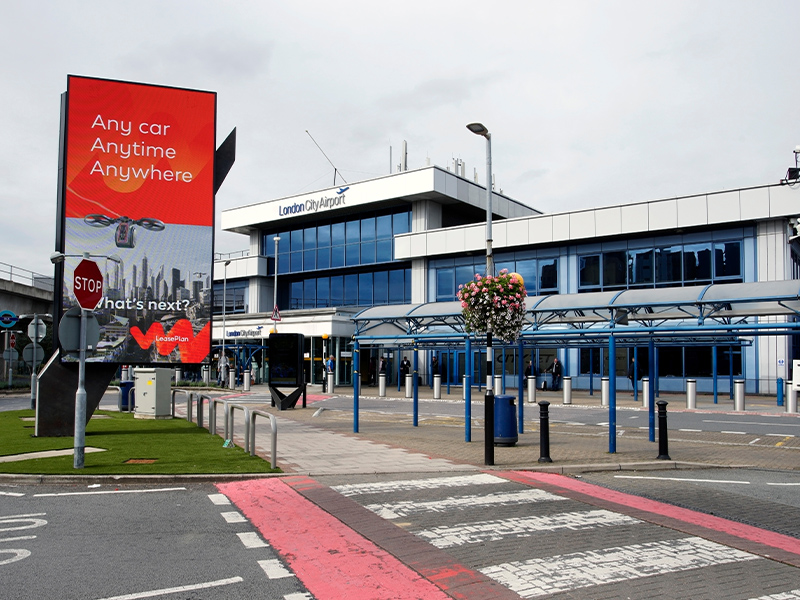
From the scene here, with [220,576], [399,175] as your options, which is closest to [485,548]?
[220,576]

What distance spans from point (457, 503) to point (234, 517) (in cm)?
262

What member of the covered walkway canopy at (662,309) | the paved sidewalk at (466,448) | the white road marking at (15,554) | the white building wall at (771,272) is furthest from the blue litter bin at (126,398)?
the white building wall at (771,272)

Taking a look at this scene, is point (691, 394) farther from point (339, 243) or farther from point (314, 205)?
point (314, 205)

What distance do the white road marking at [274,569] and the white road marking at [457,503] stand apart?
193 cm

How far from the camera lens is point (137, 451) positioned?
12906 mm

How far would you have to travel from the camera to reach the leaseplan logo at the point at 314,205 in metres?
49.7

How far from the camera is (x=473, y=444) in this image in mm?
14656

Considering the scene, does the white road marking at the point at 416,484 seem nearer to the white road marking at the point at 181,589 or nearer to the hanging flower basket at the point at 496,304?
the white road marking at the point at 181,589

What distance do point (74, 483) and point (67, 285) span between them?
671cm

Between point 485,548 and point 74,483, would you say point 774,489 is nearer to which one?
point 485,548

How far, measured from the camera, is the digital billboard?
51.4 feet

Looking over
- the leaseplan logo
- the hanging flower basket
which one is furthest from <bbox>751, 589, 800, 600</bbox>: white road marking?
the leaseplan logo

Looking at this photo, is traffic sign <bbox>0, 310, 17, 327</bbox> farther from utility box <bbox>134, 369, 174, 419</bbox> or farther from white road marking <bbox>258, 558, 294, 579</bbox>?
white road marking <bbox>258, 558, 294, 579</bbox>

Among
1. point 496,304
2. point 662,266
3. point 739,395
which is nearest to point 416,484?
point 496,304
